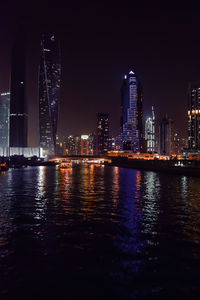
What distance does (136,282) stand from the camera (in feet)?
35.7

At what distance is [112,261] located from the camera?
13.0 meters

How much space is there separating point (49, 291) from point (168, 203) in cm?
2232

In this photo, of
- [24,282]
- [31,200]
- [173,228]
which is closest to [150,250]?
[173,228]

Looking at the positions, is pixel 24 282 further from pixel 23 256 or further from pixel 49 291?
pixel 23 256

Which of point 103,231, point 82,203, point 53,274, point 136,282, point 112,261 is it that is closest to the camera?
point 136,282

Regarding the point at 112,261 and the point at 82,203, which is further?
Result: the point at 82,203

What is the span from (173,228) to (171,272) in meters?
7.62

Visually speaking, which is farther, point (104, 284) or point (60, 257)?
point (60, 257)

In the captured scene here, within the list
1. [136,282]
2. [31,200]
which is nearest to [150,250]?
[136,282]

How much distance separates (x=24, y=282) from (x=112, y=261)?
400 centimetres

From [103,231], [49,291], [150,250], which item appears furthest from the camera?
[103,231]

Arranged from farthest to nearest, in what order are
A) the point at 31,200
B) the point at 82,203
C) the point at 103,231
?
the point at 31,200
the point at 82,203
the point at 103,231

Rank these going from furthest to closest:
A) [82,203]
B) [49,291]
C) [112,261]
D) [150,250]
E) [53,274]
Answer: [82,203]
[150,250]
[112,261]
[53,274]
[49,291]

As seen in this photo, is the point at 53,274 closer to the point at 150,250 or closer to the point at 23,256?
the point at 23,256
